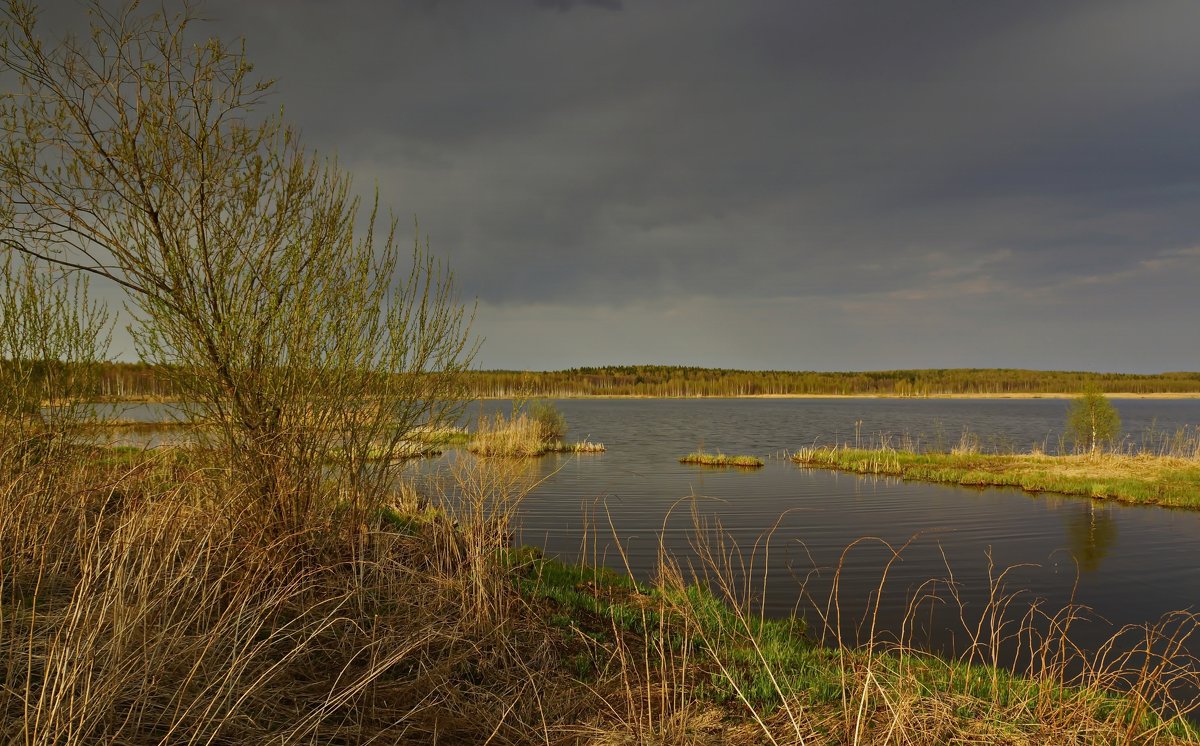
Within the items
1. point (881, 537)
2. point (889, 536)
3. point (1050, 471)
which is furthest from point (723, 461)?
point (889, 536)

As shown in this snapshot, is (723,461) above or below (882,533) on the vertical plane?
above

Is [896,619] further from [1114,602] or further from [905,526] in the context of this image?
[905,526]

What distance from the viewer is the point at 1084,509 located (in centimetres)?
1709

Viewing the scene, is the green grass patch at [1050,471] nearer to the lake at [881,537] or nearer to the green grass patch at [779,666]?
the lake at [881,537]

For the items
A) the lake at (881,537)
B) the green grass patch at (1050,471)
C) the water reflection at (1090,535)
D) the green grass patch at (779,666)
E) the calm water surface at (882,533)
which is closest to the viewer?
the green grass patch at (779,666)

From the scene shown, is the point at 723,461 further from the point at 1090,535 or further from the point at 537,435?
the point at 1090,535

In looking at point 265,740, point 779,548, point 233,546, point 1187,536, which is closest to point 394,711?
point 265,740

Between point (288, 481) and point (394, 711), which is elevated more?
point (288, 481)

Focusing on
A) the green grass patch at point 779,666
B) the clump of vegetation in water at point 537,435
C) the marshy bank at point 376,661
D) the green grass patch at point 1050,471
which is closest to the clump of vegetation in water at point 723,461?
the green grass patch at point 1050,471

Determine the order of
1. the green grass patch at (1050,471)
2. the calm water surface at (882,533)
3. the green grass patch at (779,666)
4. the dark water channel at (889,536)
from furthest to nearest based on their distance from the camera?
1. the green grass patch at (1050,471)
2. the calm water surface at (882,533)
3. the dark water channel at (889,536)
4. the green grass patch at (779,666)

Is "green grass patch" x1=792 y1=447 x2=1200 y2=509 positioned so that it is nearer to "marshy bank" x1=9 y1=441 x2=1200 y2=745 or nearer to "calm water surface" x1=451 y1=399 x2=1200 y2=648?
"calm water surface" x1=451 y1=399 x2=1200 y2=648

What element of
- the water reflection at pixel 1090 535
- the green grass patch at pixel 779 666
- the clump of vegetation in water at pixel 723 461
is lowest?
the water reflection at pixel 1090 535

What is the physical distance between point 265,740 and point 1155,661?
9.94 m

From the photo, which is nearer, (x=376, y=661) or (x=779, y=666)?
(x=376, y=661)
